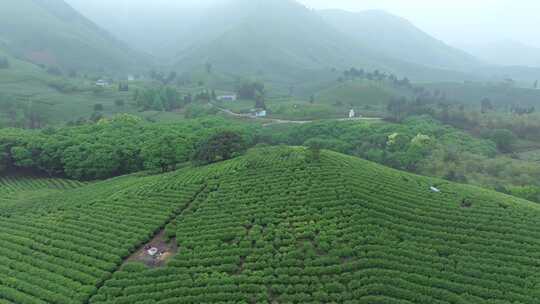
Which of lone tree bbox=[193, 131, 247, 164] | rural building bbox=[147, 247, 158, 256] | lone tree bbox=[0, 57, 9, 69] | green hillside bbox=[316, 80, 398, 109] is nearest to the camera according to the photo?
rural building bbox=[147, 247, 158, 256]

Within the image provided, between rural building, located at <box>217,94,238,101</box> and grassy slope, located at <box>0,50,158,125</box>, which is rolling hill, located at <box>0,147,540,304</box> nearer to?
grassy slope, located at <box>0,50,158,125</box>

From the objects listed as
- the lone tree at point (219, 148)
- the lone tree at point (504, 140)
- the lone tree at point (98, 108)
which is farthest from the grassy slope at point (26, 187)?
the lone tree at point (504, 140)

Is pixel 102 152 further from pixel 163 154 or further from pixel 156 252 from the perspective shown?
pixel 156 252

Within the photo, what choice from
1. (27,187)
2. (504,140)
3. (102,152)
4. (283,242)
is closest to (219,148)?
(102,152)

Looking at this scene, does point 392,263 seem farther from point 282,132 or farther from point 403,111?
point 403,111

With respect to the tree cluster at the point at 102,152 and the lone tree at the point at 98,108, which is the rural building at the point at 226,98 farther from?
the tree cluster at the point at 102,152

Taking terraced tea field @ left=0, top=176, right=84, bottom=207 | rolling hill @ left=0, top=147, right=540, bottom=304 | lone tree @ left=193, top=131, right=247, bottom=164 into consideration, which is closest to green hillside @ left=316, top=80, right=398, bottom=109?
lone tree @ left=193, top=131, right=247, bottom=164
